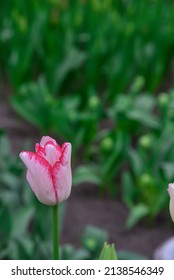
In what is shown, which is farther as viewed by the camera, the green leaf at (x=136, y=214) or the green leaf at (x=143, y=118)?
the green leaf at (x=143, y=118)

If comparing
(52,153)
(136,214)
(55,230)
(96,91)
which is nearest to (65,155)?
(52,153)

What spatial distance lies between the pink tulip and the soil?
1.39m

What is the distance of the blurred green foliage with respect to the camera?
2.55m

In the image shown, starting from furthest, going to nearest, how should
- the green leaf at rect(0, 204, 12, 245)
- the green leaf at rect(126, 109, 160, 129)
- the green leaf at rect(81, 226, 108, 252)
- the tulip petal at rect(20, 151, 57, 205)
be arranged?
the green leaf at rect(126, 109, 160, 129) → the green leaf at rect(81, 226, 108, 252) → the green leaf at rect(0, 204, 12, 245) → the tulip petal at rect(20, 151, 57, 205)

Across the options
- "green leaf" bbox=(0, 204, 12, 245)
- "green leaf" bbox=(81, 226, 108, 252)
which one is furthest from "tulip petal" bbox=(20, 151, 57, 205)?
→ "green leaf" bbox=(81, 226, 108, 252)

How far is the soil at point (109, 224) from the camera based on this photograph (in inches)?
100

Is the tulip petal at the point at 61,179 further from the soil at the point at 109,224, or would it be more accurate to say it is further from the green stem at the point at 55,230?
the soil at the point at 109,224

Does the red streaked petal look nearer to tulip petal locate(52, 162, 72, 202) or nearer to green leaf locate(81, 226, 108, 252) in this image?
tulip petal locate(52, 162, 72, 202)

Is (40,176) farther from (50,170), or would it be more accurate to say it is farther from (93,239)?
(93,239)

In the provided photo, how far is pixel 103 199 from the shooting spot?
276cm

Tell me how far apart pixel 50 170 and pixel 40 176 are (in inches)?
0.7

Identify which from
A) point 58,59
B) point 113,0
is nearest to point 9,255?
point 58,59

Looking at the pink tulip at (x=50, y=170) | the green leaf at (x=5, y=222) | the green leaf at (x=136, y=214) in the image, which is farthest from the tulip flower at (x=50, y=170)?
the green leaf at (x=136, y=214)
